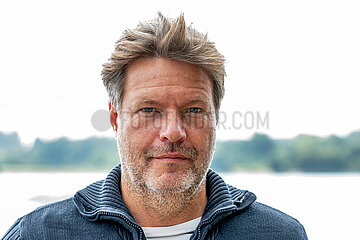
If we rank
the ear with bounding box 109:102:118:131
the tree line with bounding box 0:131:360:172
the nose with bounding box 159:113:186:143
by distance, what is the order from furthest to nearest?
1. the tree line with bounding box 0:131:360:172
2. the ear with bounding box 109:102:118:131
3. the nose with bounding box 159:113:186:143

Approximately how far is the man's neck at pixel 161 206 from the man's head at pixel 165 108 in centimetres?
1

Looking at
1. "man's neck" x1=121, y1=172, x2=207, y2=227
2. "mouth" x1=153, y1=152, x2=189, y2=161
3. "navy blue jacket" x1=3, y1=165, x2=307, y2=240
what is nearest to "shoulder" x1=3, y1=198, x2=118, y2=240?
"navy blue jacket" x1=3, y1=165, x2=307, y2=240

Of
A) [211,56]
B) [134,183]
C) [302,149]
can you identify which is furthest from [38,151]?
[302,149]

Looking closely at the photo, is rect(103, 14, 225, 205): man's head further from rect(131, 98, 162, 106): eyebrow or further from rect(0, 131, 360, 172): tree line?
rect(0, 131, 360, 172): tree line

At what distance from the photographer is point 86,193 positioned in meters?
1.19

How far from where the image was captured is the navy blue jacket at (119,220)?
3.54ft

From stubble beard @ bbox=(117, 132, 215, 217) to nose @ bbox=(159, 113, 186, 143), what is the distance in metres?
0.02

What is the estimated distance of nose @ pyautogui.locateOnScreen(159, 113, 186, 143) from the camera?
1069 millimetres

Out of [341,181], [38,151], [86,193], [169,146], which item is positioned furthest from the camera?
[341,181]

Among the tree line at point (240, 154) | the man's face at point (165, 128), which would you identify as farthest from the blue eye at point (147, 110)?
the tree line at point (240, 154)

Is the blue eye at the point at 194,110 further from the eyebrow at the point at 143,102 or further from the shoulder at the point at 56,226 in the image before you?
the shoulder at the point at 56,226

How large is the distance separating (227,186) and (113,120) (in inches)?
16.9

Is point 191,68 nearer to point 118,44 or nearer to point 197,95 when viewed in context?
point 197,95

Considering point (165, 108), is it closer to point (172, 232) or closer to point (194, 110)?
point (194, 110)
